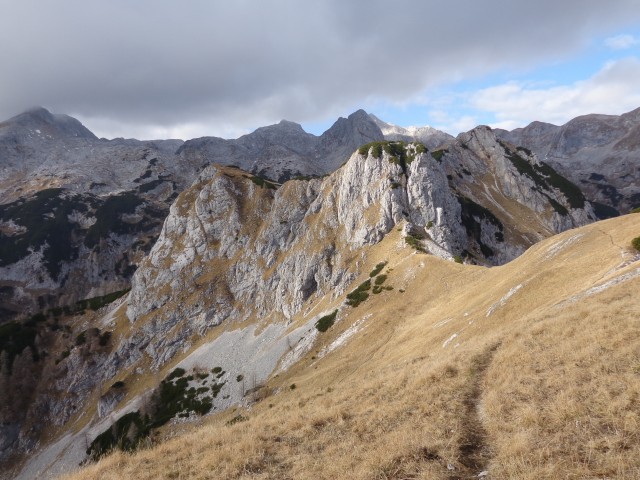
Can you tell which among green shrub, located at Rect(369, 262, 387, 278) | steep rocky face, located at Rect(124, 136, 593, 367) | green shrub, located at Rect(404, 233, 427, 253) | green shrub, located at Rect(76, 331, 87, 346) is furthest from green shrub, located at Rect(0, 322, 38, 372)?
green shrub, located at Rect(404, 233, 427, 253)

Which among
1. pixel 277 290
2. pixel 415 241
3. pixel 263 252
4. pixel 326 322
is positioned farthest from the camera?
pixel 263 252

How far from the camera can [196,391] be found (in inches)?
3253

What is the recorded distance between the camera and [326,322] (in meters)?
71.6

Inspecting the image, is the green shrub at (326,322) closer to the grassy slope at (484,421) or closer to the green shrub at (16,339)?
the grassy slope at (484,421)

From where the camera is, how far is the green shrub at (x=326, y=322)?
70188mm

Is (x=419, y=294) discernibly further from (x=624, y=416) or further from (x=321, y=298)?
(x=624, y=416)

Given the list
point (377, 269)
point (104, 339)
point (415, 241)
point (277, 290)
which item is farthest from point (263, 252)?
point (104, 339)

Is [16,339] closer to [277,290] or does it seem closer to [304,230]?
[277,290]

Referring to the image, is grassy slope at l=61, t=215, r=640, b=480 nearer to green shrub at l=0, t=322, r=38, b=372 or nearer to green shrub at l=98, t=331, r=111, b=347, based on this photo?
green shrub at l=98, t=331, r=111, b=347

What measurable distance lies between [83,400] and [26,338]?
38174 millimetres

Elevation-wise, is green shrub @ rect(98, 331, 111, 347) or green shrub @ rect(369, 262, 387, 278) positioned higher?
green shrub @ rect(369, 262, 387, 278)

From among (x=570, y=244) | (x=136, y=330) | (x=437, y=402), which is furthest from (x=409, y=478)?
(x=136, y=330)

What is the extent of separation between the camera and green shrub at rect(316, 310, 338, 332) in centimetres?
7019

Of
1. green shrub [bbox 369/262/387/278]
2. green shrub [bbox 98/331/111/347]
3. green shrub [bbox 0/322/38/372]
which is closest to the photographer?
green shrub [bbox 369/262/387/278]
